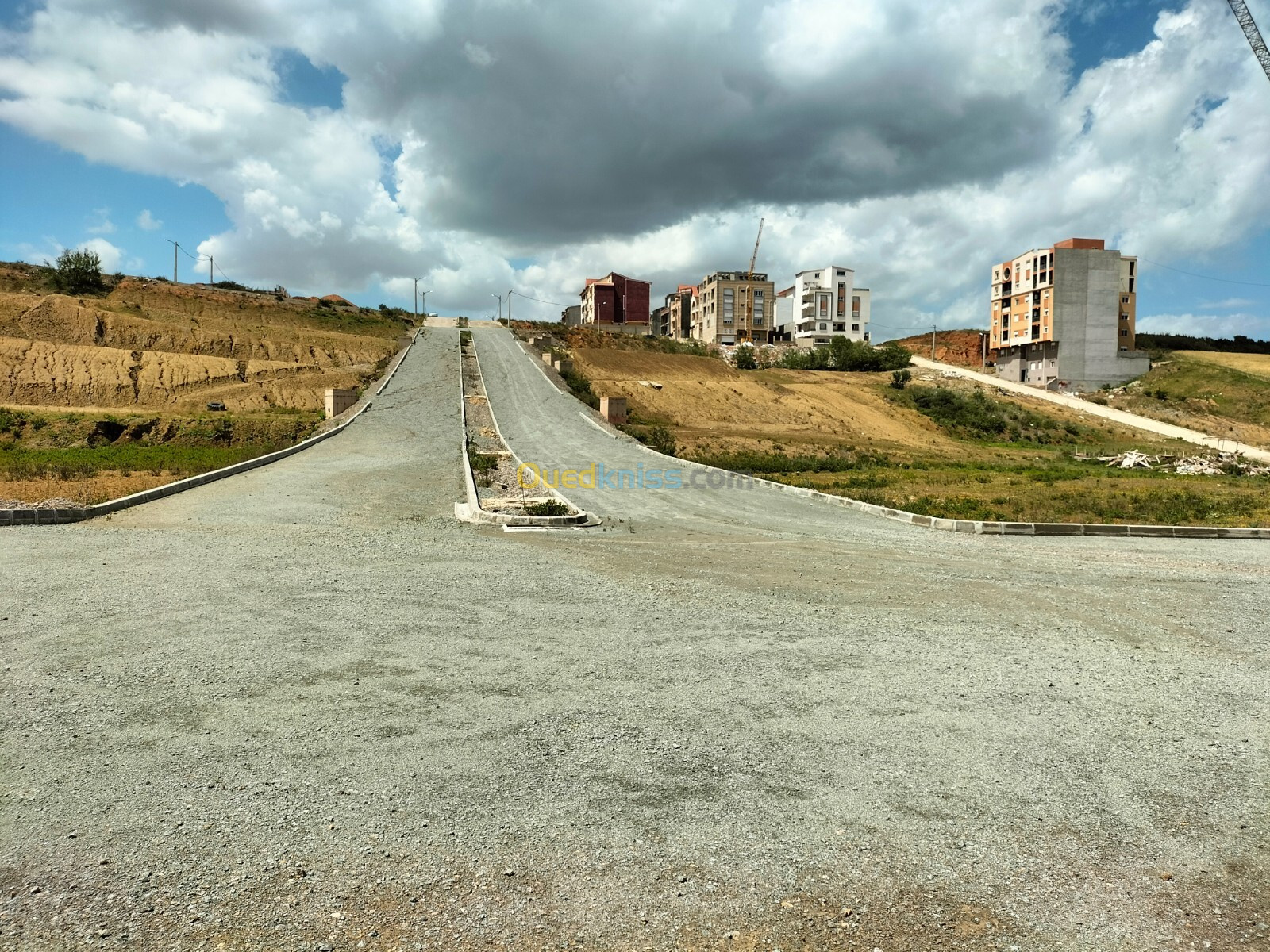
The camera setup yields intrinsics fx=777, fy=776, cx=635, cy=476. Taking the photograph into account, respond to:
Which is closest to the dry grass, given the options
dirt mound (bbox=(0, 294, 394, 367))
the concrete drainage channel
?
the concrete drainage channel

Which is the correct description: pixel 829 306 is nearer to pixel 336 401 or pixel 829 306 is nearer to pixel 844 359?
pixel 844 359

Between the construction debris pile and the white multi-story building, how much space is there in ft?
228

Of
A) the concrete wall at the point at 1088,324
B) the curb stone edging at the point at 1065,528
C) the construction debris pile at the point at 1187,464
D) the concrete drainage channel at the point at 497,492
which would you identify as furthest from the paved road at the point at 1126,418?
the concrete drainage channel at the point at 497,492

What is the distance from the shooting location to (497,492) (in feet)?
59.1

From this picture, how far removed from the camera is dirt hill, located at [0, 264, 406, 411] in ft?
122

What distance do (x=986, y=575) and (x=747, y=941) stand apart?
884 cm

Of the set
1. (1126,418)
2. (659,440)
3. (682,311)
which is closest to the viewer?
(659,440)

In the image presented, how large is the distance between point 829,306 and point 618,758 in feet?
347

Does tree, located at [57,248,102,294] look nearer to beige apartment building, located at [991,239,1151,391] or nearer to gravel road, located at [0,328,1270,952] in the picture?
gravel road, located at [0,328,1270,952]

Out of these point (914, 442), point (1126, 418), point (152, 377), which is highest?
point (152, 377)

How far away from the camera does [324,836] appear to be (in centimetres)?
395

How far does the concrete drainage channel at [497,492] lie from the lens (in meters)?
14.2

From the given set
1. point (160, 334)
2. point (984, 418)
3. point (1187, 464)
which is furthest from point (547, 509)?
point (160, 334)

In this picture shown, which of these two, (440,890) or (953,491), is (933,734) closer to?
(440,890)
